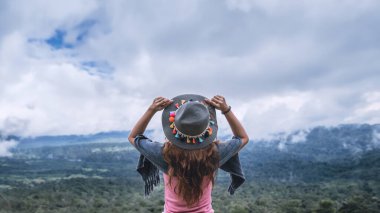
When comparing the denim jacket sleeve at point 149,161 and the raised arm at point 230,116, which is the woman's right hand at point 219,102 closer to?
the raised arm at point 230,116

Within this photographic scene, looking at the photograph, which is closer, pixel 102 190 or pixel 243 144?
pixel 243 144

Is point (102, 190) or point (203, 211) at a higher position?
point (203, 211)

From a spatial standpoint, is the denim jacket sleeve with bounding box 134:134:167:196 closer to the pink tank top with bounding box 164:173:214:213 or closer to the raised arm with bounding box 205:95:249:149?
the pink tank top with bounding box 164:173:214:213

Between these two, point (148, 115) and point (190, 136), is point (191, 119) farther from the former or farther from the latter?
point (148, 115)

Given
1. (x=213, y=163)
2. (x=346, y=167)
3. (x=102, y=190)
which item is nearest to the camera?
(x=213, y=163)

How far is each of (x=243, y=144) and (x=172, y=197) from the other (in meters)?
0.47

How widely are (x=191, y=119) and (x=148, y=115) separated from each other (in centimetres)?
33

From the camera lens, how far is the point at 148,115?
1874 mm

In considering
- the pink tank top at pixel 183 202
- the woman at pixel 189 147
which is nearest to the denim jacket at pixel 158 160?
the woman at pixel 189 147

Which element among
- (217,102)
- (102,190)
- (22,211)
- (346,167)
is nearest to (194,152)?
(217,102)

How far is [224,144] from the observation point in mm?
1816

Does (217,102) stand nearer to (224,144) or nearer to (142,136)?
(224,144)

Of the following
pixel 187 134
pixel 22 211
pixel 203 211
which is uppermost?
pixel 187 134

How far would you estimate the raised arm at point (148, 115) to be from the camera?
5.96ft
